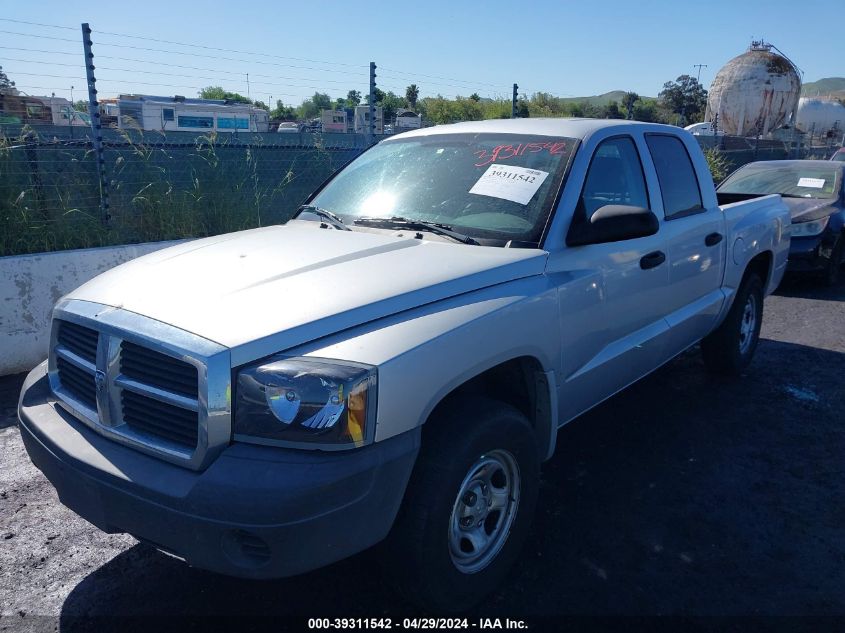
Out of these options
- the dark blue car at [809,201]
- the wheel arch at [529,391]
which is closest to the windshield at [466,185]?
the wheel arch at [529,391]

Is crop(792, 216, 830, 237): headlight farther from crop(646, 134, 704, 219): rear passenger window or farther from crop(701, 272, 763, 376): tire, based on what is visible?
crop(646, 134, 704, 219): rear passenger window

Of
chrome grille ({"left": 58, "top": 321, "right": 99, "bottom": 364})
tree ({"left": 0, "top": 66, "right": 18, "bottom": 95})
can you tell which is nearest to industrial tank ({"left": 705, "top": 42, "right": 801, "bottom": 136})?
tree ({"left": 0, "top": 66, "right": 18, "bottom": 95})

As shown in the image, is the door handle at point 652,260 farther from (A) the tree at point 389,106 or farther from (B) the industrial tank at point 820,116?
(B) the industrial tank at point 820,116

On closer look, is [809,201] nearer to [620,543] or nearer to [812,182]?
[812,182]

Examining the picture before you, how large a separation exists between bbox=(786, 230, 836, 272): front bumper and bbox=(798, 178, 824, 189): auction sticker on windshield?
1100 millimetres

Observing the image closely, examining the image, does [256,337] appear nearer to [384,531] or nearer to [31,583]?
[384,531]

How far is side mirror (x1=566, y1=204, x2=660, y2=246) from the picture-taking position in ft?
10.6

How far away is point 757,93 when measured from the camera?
36.2 meters

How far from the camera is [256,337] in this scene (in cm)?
231

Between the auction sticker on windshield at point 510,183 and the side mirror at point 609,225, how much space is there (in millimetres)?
287

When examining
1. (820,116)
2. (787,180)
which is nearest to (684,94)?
(820,116)

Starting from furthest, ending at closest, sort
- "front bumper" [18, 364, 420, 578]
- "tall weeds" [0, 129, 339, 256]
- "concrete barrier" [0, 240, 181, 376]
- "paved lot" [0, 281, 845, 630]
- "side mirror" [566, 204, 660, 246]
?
Answer: "tall weeds" [0, 129, 339, 256], "concrete barrier" [0, 240, 181, 376], "side mirror" [566, 204, 660, 246], "paved lot" [0, 281, 845, 630], "front bumper" [18, 364, 420, 578]

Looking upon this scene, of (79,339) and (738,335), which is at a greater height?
(79,339)

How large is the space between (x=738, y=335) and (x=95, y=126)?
5974mm
